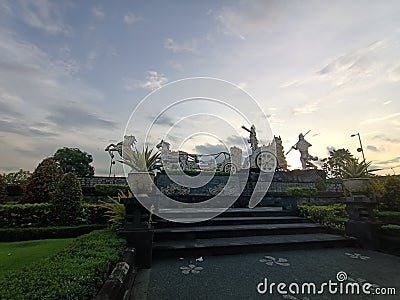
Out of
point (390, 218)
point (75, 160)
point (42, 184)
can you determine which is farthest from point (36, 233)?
point (75, 160)

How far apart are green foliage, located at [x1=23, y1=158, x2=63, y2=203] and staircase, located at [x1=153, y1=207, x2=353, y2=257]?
16.9 ft

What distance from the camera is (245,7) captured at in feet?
16.4

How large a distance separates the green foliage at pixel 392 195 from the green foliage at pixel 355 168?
212 cm

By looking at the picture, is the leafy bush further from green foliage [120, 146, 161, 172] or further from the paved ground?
green foliage [120, 146, 161, 172]

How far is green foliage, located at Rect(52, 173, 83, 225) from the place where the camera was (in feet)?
20.4

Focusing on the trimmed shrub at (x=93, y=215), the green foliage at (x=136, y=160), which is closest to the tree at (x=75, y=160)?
the trimmed shrub at (x=93, y=215)

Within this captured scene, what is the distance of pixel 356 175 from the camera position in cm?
489

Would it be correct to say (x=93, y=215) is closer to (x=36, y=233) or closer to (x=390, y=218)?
(x=36, y=233)

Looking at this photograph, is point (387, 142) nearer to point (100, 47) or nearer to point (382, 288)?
point (382, 288)

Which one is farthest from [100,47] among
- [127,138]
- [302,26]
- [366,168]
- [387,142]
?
[387,142]

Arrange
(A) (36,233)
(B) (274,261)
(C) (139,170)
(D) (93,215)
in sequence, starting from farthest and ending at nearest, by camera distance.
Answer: (D) (93,215) < (A) (36,233) < (C) (139,170) < (B) (274,261)

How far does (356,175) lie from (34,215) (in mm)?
8055

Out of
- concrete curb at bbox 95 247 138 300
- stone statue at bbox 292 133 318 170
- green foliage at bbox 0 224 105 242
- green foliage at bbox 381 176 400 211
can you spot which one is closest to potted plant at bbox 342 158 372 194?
green foliage at bbox 381 176 400 211

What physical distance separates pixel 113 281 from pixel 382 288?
3.00m
